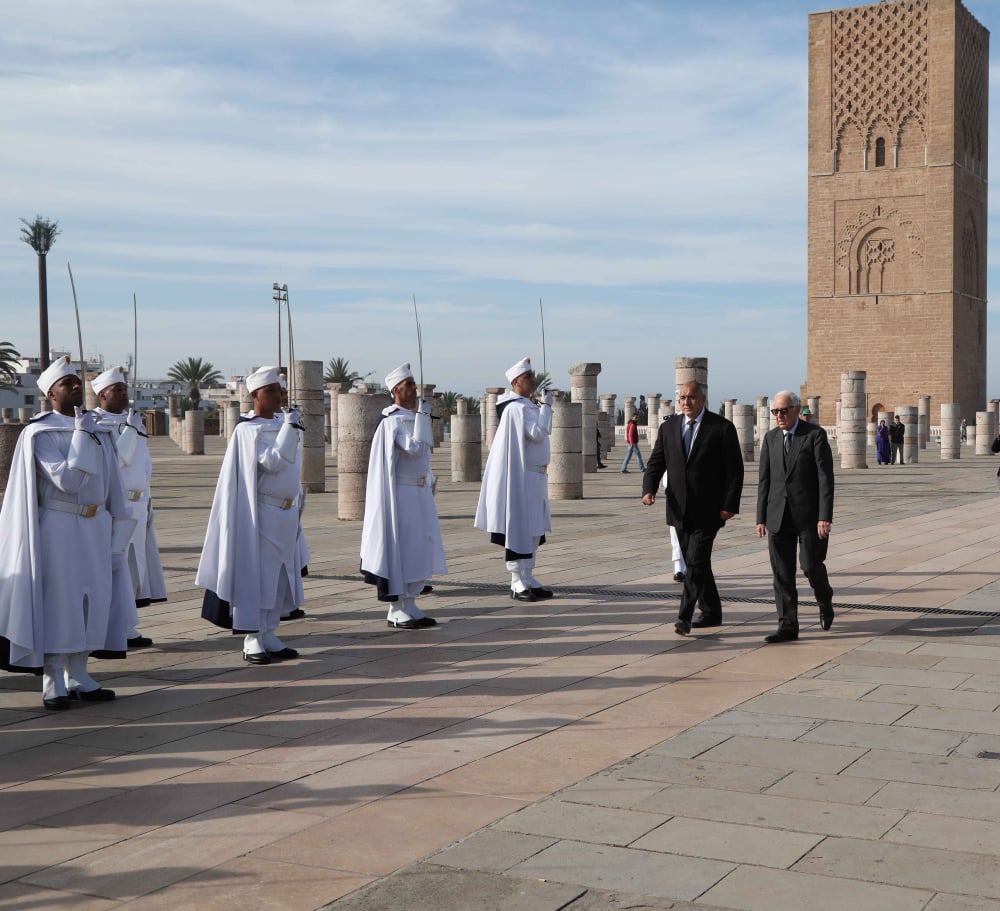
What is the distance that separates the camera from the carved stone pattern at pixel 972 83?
57.4 m

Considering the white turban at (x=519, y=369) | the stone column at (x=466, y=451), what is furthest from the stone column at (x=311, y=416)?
the white turban at (x=519, y=369)

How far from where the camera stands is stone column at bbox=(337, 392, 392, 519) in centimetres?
Result: 1677

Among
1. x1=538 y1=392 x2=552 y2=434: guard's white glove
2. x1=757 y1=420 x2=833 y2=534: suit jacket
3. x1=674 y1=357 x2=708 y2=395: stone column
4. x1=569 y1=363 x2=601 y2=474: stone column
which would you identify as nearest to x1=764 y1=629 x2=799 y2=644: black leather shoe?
x1=757 y1=420 x2=833 y2=534: suit jacket

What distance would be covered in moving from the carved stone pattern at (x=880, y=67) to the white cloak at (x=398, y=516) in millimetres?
54133

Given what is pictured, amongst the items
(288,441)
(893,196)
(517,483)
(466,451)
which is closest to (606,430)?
(466,451)

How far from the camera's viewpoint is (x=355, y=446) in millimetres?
16828

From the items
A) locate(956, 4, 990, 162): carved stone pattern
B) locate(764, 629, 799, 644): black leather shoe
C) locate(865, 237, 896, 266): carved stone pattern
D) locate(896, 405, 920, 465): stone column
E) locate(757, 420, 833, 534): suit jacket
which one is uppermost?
locate(956, 4, 990, 162): carved stone pattern

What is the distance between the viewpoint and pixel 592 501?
20.0 m

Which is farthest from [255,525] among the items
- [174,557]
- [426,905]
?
[174,557]

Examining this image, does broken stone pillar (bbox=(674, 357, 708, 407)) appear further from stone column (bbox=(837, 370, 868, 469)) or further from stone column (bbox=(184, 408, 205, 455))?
stone column (bbox=(184, 408, 205, 455))

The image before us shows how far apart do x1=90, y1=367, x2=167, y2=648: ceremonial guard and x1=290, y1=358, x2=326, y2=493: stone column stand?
1077cm

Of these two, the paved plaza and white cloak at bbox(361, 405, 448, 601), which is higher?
white cloak at bbox(361, 405, 448, 601)

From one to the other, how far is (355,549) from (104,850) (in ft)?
29.0

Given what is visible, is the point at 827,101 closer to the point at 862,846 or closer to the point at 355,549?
the point at 355,549
